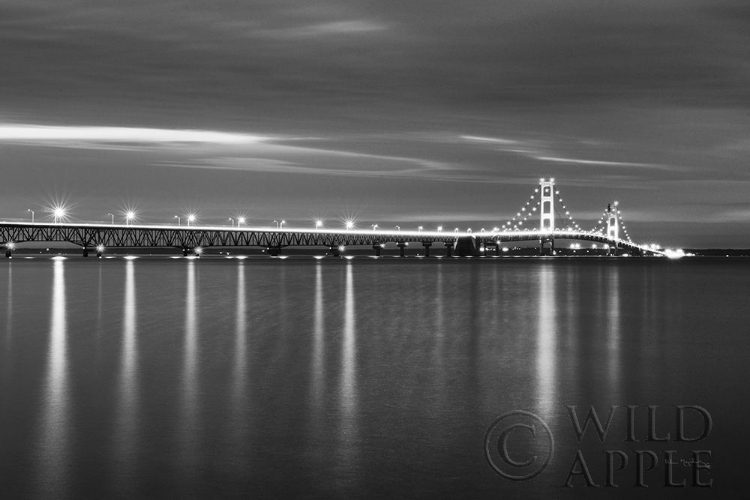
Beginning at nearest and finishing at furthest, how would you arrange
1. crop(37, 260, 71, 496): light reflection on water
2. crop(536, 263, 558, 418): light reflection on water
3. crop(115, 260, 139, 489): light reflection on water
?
1. crop(37, 260, 71, 496): light reflection on water
2. crop(115, 260, 139, 489): light reflection on water
3. crop(536, 263, 558, 418): light reflection on water

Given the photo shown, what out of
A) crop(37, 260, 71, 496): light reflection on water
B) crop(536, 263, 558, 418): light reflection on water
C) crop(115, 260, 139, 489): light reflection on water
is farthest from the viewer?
crop(536, 263, 558, 418): light reflection on water

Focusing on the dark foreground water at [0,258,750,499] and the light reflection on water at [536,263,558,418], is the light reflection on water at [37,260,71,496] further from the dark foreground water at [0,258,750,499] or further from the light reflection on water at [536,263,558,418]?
the light reflection on water at [536,263,558,418]

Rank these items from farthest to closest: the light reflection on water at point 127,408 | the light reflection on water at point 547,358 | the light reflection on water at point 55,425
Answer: the light reflection on water at point 547,358 < the light reflection on water at point 127,408 < the light reflection on water at point 55,425

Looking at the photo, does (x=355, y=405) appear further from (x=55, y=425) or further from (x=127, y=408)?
(x=55, y=425)

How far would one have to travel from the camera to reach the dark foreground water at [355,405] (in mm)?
9102

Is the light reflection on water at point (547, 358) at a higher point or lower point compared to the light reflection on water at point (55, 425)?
lower

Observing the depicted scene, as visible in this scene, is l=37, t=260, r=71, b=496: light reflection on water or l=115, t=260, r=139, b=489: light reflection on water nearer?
l=37, t=260, r=71, b=496: light reflection on water

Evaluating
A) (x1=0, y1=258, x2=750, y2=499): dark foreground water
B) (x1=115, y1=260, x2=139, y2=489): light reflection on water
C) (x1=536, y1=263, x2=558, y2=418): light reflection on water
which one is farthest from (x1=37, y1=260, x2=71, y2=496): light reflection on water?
(x1=536, y1=263, x2=558, y2=418): light reflection on water

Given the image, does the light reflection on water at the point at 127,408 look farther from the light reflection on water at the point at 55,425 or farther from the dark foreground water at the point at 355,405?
the light reflection on water at the point at 55,425

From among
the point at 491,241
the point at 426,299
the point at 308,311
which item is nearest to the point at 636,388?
the point at 308,311

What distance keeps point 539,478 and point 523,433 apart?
2.09 meters

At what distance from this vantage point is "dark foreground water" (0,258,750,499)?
9102mm

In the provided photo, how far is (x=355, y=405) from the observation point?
43.3 ft

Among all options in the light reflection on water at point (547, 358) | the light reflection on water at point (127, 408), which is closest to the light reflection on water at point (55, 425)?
the light reflection on water at point (127, 408)
